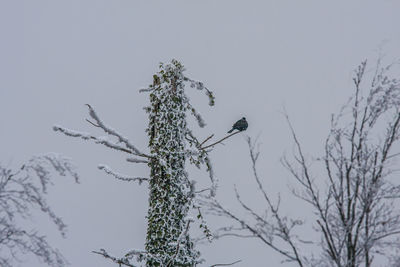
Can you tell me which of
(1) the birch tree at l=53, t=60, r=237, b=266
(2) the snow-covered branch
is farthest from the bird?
(2) the snow-covered branch

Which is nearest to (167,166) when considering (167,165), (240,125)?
(167,165)

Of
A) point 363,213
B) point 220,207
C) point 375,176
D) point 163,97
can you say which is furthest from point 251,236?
point 163,97

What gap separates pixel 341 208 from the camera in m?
4.90

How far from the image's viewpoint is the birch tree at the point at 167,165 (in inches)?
209

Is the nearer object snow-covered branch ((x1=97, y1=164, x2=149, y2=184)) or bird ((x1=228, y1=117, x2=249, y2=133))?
snow-covered branch ((x1=97, y1=164, x2=149, y2=184))

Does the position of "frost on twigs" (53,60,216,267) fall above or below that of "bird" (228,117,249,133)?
below

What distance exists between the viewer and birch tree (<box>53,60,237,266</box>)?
17.4 ft

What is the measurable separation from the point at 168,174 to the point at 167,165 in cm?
18

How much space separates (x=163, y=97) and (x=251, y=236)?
256 centimetres

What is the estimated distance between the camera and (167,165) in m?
5.68

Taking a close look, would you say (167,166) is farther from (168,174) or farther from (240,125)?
(240,125)

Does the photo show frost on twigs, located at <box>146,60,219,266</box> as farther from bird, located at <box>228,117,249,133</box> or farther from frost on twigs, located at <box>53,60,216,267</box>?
bird, located at <box>228,117,249,133</box>

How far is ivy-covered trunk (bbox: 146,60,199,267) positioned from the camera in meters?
5.41

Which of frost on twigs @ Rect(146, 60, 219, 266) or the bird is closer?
frost on twigs @ Rect(146, 60, 219, 266)
